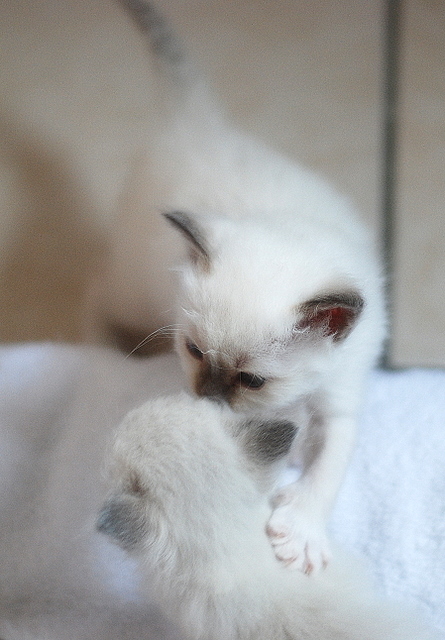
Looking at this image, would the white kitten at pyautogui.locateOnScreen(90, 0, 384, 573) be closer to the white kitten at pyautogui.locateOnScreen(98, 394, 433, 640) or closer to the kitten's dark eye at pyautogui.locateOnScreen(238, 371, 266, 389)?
the kitten's dark eye at pyautogui.locateOnScreen(238, 371, 266, 389)

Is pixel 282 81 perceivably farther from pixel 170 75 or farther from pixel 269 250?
pixel 269 250

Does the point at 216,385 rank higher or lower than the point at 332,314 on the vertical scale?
lower

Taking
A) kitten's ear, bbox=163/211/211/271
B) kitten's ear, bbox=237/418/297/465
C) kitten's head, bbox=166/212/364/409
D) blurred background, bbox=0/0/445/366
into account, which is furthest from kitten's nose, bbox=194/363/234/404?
blurred background, bbox=0/0/445/366

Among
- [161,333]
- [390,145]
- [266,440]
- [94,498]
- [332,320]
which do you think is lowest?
[94,498]

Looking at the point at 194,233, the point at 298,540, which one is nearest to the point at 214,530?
the point at 298,540

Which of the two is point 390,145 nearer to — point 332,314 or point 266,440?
point 332,314

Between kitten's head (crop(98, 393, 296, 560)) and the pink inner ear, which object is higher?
the pink inner ear
